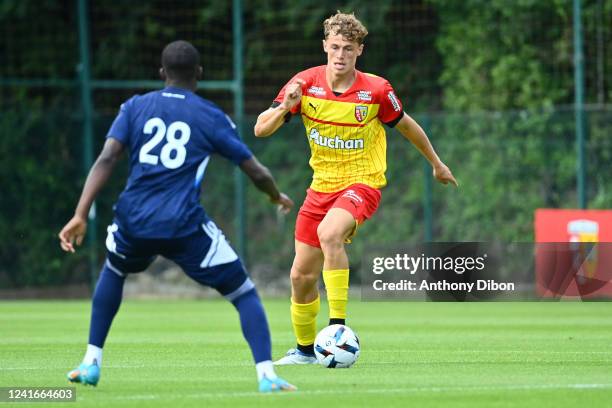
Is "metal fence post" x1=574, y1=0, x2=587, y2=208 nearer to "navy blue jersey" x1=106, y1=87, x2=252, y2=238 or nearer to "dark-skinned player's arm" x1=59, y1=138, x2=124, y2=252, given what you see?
"navy blue jersey" x1=106, y1=87, x2=252, y2=238

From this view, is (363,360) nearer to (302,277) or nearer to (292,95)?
(302,277)

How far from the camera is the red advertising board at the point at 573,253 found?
20078 millimetres

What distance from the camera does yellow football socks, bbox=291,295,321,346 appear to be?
1061 cm

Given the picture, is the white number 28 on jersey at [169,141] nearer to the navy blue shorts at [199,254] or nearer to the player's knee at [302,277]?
the navy blue shorts at [199,254]

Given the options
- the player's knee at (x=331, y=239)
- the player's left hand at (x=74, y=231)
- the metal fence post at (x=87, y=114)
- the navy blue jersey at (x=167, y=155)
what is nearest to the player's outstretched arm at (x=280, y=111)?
the player's knee at (x=331, y=239)

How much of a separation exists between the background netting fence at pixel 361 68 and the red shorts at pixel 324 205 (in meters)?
11.6

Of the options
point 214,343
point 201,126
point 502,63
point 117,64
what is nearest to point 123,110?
point 201,126

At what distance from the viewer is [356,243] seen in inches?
911

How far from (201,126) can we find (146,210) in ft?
1.91

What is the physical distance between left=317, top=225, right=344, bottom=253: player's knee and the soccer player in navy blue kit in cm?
196

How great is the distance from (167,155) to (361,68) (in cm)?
1894

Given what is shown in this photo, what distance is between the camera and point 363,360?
1071 centimetres

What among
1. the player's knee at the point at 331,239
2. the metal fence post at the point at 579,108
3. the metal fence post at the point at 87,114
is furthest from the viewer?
the metal fence post at the point at 87,114

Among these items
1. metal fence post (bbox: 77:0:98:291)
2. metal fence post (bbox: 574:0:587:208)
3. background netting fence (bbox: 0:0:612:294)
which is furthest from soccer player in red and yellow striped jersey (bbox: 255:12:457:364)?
metal fence post (bbox: 77:0:98:291)
